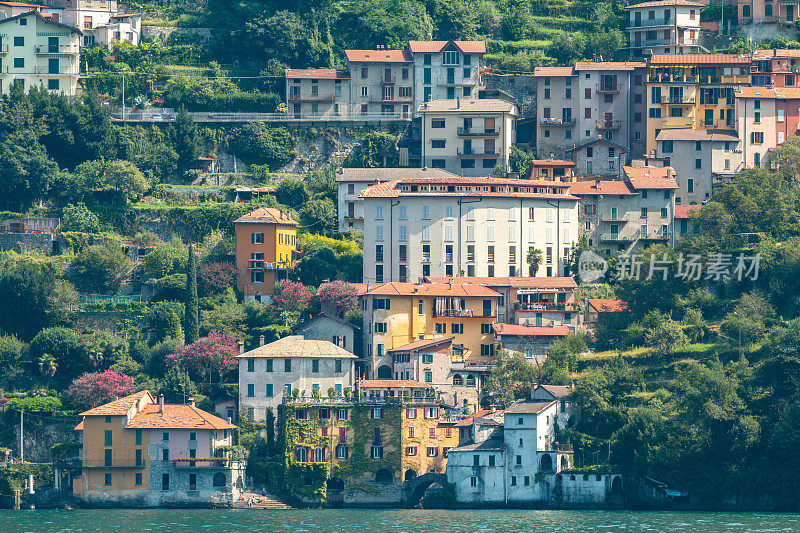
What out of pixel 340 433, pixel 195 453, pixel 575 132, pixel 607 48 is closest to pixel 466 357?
pixel 340 433

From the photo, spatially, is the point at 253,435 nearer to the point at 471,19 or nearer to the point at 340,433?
the point at 340,433

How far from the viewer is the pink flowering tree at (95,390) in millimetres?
107500

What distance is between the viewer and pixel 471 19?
464ft

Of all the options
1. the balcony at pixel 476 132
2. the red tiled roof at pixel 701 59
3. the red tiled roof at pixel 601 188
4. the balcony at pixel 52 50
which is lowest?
the red tiled roof at pixel 601 188

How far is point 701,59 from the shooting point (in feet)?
424

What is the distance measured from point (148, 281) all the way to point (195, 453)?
17.5m

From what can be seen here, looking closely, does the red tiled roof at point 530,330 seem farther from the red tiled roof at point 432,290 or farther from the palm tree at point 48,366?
the palm tree at point 48,366

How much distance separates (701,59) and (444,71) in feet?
57.5

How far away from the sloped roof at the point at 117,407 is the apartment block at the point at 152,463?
5 cm

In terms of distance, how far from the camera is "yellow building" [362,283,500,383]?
112125 mm

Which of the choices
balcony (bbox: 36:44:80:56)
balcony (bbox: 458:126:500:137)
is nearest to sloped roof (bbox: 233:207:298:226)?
balcony (bbox: 458:126:500:137)

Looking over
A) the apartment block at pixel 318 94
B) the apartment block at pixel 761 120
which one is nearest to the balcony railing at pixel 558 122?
the apartment block at pixel 761 120

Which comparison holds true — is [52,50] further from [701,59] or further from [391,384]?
[701,59]

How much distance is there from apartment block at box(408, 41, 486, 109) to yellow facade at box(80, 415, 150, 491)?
125 feet
